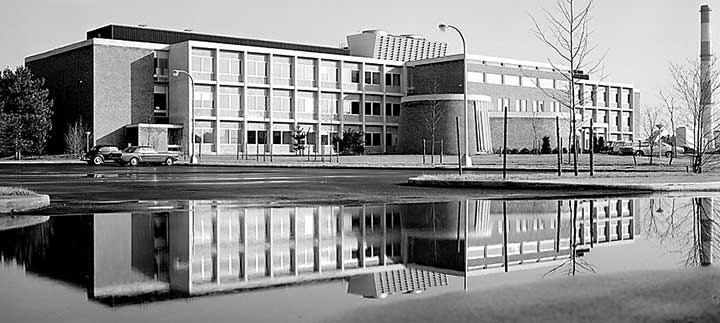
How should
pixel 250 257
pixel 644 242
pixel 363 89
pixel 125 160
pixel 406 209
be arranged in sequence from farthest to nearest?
pixel 363 89 < pixel 125 160 < pixel 406 209 < pixel 644 242 < pixel 250 257

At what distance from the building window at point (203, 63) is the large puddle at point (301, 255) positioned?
63.8m

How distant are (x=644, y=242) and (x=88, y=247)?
8573 millimetres

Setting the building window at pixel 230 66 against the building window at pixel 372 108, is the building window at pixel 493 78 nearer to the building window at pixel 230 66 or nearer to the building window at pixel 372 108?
the building window at pixel 372 108

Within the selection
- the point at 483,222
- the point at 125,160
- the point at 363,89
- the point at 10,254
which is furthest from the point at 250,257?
the point at 363,89

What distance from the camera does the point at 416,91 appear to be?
3875 inches

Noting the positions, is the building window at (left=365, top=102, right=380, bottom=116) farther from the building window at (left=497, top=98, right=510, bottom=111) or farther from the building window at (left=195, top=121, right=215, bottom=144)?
the building window at (left=195, top=121, right=215, bottom=144)

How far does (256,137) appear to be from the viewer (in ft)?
274

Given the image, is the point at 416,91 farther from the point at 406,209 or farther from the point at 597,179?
the point at 406,209

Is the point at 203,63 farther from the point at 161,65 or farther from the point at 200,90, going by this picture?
the point at 161,65

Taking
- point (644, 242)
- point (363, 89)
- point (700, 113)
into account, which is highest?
point (363, 89)

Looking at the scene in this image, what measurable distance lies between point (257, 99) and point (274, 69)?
4027mm

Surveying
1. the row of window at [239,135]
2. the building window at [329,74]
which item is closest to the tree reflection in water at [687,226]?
the row of window at [239,135]

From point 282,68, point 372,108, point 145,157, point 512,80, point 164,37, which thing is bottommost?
point 145,157

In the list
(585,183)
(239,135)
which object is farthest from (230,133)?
(585,183)
